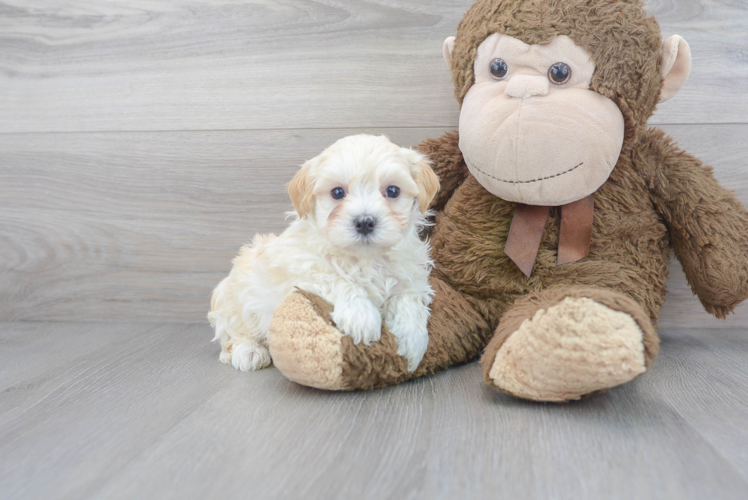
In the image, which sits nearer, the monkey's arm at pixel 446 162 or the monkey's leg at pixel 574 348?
the monkey's leg at pixel 574 348

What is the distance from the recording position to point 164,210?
1.56 metres

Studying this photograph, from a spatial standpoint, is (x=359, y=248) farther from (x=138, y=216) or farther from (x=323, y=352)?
(x=138, y=216)

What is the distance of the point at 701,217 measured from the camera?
1.15 meters

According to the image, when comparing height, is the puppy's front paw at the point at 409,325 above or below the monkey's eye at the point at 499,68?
below

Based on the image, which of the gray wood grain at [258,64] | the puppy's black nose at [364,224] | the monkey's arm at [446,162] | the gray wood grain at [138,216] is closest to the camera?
the puppy's black nose at [364,224]

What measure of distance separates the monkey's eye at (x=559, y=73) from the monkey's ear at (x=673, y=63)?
0.19 meters

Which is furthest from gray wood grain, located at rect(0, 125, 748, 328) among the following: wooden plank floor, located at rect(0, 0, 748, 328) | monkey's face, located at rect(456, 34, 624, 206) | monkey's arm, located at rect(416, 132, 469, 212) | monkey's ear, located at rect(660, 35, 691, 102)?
monkey's ear, located at rect(660, 35, 691, 102)

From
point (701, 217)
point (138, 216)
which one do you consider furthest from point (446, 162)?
point (138, 216)

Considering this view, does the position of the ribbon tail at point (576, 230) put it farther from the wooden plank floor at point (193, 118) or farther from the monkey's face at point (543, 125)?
the wooden plank floor at point (193, 118)

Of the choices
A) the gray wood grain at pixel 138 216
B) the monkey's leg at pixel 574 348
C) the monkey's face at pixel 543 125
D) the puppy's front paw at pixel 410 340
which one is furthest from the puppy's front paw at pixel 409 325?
the gray wood grain at pixel 138 216

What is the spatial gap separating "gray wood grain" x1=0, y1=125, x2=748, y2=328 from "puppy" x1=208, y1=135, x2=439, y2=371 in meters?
0.42

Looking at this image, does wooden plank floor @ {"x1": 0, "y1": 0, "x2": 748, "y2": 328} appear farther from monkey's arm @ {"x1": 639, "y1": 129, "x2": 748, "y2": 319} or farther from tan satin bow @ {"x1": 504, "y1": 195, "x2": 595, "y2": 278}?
tan satin bow @ {"x1": 504, "y1": 195, "x2": 595, "y2": 278}

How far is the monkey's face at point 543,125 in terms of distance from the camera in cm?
100

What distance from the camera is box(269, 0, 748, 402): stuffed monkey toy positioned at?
875 mm
